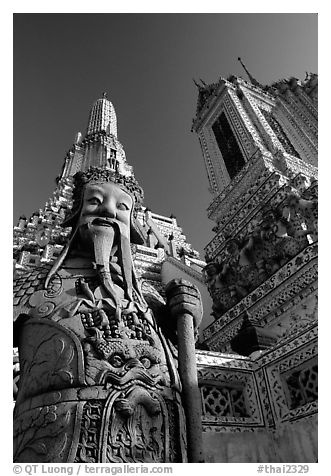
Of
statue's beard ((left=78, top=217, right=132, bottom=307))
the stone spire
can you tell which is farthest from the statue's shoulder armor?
the stone spire

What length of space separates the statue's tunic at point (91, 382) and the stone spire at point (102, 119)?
26.9 m

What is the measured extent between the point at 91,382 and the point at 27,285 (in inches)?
38.0

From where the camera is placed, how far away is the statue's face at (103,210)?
300 centimetres

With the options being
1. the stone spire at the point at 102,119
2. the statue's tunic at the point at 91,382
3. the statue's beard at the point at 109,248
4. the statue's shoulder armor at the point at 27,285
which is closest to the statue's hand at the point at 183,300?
the statue's tunic at the point at 91,382

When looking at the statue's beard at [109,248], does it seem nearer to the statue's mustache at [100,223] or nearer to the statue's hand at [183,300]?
the statue's mustache at [100,223]

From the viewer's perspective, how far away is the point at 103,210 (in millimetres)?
3098

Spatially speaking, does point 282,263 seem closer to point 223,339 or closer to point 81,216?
point 223,339

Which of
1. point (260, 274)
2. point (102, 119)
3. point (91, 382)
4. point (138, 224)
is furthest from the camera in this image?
point (102, 119)

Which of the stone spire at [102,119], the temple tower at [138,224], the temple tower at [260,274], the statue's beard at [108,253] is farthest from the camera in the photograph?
the stone spire at [102,119]

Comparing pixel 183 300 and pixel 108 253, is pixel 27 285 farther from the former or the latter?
pixel 183 300

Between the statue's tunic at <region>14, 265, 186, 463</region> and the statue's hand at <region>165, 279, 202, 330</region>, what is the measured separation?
0.69 ft

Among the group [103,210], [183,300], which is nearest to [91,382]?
[183,300]

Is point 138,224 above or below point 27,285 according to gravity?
above
